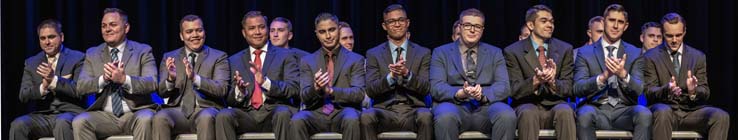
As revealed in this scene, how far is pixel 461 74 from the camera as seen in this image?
7234 millimetres

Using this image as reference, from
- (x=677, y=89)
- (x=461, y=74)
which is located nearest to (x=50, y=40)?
(x=461, y=74)

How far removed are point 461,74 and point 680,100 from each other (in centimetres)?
134

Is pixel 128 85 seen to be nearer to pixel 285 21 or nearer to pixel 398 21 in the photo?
pixel 285 21

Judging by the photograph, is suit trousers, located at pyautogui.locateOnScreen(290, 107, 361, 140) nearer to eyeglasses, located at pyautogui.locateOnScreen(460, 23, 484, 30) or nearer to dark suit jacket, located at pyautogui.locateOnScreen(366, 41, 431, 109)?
dark suit jacket, located at pyautogui.locateOnScreen(366, 41, 431, 109)

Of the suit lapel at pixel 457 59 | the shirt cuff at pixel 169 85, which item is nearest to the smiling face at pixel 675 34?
the suit lapel at pixel 457 59

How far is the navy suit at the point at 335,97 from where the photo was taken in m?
6.93

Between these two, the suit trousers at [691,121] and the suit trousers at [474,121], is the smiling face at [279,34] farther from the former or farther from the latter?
the suit trousers at [691,121]

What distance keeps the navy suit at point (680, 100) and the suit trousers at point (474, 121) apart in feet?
2.82

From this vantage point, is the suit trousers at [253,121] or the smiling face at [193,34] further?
the smiling face at [193,34]

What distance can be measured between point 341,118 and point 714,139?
215 centimetres

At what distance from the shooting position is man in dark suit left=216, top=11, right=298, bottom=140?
7.00 m

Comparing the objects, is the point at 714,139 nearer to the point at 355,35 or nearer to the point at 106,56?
the point at 355,35

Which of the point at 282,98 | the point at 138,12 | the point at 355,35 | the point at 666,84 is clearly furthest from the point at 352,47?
the point at 666,84

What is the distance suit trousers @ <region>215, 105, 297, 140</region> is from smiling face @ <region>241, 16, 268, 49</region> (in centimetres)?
51
